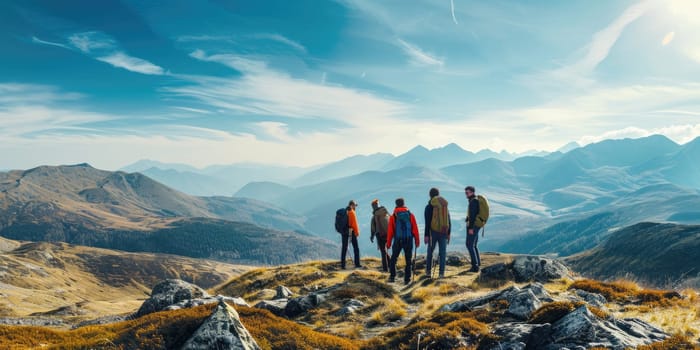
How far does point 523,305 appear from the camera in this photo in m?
9.98

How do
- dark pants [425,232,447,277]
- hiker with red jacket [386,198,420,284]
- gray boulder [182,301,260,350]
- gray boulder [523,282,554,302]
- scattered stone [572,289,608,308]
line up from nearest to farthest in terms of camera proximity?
1. gray boulder [182,301,260,350]
2. gray boulder [523,282,554,302]
3. scattered stone [572,289,608,308]
4. hiker with red jacket [386,198,420,284]
5. dark pants [425,232,447,277]

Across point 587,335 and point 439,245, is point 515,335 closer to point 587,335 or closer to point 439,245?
point 587,335

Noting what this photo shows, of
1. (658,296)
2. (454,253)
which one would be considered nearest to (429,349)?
(658,296)

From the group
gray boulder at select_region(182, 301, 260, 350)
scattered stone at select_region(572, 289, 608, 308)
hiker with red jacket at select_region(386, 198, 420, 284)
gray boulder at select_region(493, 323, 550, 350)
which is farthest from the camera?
hiker with red jacket at select_region(386, 198, 420, 284)

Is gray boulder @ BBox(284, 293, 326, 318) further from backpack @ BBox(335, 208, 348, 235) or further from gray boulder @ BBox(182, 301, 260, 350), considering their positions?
backpack @ BBox(335, 208, 348, 235)

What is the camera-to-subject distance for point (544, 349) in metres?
7.26

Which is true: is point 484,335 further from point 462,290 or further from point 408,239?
point 408,239

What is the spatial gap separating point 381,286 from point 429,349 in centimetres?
810

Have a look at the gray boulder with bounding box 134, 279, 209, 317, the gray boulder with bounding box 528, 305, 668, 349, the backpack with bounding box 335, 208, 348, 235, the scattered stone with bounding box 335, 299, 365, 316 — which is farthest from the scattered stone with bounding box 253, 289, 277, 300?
the gray boulder with bounding box 528, 305, 668, 349

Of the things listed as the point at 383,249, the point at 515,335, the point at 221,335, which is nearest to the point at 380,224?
the point at 383,249

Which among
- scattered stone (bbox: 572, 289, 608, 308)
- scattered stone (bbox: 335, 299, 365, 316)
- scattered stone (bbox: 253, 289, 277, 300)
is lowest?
scattered stone (bbox: 253, 289, 277, 300)

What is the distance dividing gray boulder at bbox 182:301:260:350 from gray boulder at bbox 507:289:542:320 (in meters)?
6.78

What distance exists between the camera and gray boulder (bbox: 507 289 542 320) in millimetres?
9742

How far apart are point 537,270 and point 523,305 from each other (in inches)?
416
